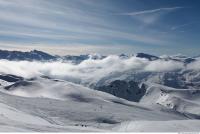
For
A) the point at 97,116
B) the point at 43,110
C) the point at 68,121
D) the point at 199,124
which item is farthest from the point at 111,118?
the point at 199,124

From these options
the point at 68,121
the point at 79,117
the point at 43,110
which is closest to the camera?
the point at 68,121

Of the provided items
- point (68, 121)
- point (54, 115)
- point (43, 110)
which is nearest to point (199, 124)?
point (68, 121)

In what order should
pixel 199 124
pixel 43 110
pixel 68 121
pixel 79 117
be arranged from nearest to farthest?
1. pixel 199 124
2. pixel 68 121
3. pixel 79 117
4. pixel 43 110

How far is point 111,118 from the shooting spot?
13450 cm

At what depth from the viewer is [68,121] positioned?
410ft

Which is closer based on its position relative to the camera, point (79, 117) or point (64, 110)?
point (79, 117)

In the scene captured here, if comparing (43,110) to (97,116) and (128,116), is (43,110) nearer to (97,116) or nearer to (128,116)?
(97,116)

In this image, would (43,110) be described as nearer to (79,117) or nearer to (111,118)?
(79,117)

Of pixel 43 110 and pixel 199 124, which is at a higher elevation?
pixel 199 124

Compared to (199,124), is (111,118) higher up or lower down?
lower down

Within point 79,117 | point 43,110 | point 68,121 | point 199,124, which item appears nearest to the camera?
point 199,124

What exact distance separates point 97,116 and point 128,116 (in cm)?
1754

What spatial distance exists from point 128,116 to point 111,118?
14404mm

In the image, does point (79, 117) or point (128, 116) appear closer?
point (79, 117)
